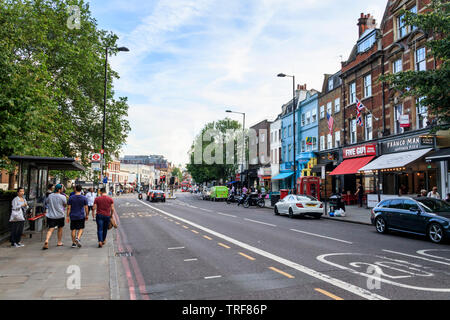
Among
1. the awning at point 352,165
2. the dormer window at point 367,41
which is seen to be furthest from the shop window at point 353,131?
the dormer window at point 367,41

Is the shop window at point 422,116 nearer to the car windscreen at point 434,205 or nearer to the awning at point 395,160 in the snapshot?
the awning at point 395,160

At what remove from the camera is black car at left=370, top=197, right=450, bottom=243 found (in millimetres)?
10898

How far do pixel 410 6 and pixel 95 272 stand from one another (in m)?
25.8

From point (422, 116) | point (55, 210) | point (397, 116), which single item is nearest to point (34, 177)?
point (55, 210)

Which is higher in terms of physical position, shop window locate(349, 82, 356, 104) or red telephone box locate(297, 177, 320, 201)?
shop window locate(349, 82, 356, 104)

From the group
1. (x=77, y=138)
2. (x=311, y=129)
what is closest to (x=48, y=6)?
(x=77, y=138)

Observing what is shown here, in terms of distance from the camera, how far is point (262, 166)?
53.2 meters

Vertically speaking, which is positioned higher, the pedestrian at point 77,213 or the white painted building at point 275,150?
the white painted building at point 275,150

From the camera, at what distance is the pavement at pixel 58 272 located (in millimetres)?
5410

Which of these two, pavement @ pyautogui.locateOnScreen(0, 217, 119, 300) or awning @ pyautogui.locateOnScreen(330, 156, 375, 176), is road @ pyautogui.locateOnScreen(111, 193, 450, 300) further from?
awning @ pyautogui.locateOnScreen(330, 156, 375, 176)

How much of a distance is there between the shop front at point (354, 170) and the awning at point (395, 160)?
55.5 inches

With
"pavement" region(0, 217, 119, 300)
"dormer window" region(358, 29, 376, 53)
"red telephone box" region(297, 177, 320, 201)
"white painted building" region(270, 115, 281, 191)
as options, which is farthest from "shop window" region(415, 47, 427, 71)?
"white painted building" region(270, 115, 281, 191)

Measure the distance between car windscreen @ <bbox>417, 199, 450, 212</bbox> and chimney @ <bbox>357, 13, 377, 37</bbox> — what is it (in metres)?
23.3
